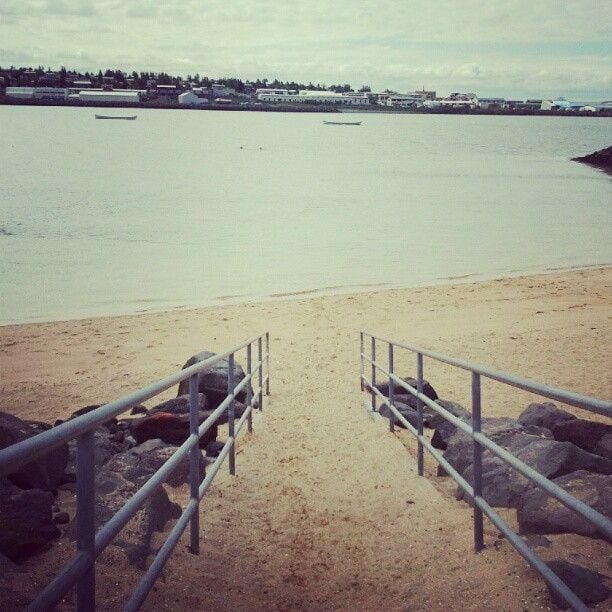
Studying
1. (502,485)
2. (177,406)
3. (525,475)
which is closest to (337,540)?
(502,485)

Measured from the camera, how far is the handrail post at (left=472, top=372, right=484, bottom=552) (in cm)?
361

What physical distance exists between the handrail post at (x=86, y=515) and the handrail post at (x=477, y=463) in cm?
200

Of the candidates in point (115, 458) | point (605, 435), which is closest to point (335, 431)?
point (605, 435)

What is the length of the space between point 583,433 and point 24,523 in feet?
14.0

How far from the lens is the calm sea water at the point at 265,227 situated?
76.0ft

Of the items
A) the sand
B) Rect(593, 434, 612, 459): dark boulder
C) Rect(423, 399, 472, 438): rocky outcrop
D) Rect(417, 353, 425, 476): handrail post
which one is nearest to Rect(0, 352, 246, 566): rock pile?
the sand

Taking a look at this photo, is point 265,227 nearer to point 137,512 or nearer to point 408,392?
point 408,392

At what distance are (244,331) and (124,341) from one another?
2.28 metres

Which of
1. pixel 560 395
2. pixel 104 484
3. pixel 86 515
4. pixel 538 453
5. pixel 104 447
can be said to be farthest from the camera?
pixel 104 447

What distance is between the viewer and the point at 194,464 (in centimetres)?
378

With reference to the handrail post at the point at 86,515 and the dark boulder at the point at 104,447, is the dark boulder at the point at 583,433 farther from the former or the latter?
the handrail post at the point at 86,515

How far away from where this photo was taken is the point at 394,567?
404cm

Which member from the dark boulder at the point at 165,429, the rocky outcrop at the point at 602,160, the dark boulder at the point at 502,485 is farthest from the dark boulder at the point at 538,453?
the rocky outcrop at the point at 602,160

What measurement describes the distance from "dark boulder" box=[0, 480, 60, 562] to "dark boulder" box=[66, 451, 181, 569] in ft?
0.44
